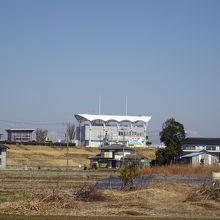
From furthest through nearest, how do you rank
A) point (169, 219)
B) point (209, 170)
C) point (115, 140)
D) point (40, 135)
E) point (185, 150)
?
point (40, 135)
point (115, 140)
point (185, 150)
point (209, 170)
point (169, 219)

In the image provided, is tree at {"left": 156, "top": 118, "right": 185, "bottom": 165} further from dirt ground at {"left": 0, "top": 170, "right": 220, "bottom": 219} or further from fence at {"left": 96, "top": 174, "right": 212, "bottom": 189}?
dirt ground at {"left": 0, "top": 170, "right": 220, "bottom": 219}

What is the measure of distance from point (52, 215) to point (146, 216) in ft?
11.9

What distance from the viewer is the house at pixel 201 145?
9231 cm

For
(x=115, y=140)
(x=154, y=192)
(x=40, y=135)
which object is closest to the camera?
(x=154, y=192)

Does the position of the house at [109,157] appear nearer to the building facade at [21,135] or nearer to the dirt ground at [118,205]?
the building facade at [21,135]

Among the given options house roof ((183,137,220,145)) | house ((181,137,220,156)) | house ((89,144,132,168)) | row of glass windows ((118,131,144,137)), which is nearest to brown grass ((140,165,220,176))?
house ((89,144,132,168))

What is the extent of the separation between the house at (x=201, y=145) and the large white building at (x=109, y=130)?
918 inches

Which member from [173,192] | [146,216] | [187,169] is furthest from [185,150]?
[146,216]

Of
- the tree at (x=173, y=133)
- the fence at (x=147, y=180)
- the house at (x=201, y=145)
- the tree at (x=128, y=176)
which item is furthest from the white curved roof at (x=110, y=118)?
the tree at (x=128, y=176)

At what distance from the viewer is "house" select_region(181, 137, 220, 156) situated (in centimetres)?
9231

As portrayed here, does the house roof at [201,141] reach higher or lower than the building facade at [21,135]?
lower

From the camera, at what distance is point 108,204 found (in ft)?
71.7

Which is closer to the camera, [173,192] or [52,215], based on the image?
[52,215]

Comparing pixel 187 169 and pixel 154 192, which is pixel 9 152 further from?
pixel 154 192
